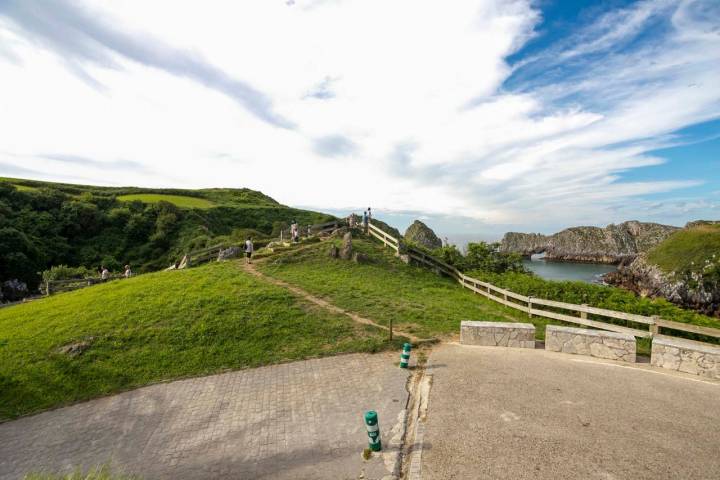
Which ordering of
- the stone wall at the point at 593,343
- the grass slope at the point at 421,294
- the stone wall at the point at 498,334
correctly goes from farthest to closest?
the grass slope at the point at 421,294, the stone wall at the point at 498,334, the stone wall at the point at 593,343

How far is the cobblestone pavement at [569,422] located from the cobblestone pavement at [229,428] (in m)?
1.31

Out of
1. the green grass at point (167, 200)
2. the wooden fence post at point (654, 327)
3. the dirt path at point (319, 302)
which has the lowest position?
the dirt path at point (319, 302)

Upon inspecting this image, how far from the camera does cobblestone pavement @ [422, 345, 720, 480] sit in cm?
543

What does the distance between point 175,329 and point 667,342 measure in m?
15.7

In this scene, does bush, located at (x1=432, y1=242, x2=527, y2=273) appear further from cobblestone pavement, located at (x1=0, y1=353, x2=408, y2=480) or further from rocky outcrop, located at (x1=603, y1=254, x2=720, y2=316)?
rocky outcrop, located at (x1=603, y1=254, x2=720, y2=316)

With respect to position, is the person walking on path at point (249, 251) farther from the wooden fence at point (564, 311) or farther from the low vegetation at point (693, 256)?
the low vegetation at point (693, 256)

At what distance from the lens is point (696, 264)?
3594cm

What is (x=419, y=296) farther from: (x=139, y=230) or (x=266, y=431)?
(x=139, y=230)

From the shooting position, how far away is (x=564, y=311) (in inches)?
560

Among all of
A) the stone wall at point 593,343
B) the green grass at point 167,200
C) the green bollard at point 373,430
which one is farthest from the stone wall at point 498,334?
the green grass at point 167,200

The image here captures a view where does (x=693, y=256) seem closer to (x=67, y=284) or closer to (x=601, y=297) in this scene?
(x=601, y=297)

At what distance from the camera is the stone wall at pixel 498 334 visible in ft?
36.6

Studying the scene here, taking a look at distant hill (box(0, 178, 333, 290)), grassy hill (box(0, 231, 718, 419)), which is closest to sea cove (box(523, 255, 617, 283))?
distant hill (box(0, 178, 333, 290))

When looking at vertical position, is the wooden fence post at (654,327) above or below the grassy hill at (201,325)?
above
